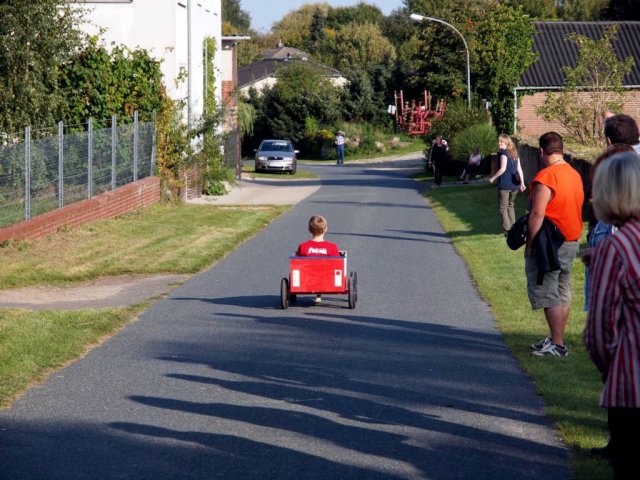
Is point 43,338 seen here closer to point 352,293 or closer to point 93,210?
point 352,293

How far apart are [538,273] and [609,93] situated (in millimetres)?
24744

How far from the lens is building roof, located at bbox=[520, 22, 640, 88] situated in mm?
48250

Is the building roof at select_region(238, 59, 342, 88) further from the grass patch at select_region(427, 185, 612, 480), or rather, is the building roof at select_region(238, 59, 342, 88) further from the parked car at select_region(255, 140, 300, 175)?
the grass patch at select_region(427, 185, 612, 480)

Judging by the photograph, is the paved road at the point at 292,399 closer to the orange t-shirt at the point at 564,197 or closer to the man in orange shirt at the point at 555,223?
the man in orange shirt at the point at 555,223

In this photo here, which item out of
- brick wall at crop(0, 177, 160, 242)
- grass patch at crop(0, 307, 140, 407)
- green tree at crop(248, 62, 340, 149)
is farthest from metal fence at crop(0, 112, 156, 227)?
green tree at crop(248, 62, 340, 149)

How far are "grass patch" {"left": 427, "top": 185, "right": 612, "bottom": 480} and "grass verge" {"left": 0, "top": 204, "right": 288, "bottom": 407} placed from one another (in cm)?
379

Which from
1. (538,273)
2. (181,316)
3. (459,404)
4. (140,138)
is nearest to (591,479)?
(459,404)

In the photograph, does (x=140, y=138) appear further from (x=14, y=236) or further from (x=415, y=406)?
(x=415, y=406)

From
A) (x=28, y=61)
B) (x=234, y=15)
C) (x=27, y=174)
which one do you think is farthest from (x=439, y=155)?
(x=234, y=15)

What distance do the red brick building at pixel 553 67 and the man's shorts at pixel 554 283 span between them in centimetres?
3684

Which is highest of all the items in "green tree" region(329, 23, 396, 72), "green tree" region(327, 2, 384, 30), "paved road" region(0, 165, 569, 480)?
"green tree" region(327, 2, 384, 30)

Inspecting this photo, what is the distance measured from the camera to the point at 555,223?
29.9 feet

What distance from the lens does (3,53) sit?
2214 centimetres

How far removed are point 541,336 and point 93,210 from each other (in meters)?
13.5
